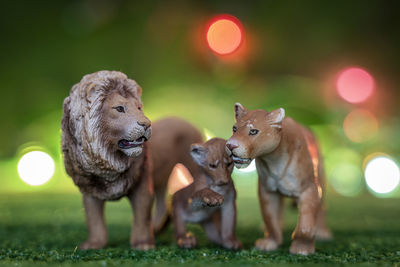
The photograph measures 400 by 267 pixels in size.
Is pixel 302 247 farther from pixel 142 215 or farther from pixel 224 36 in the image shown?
pixel 224 36

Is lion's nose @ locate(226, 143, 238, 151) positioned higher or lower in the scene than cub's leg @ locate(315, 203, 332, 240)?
higher

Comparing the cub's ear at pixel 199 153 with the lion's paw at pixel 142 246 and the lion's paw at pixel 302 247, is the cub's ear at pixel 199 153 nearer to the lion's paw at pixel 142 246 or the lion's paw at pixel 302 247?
the lion's paw at pixel 142 246

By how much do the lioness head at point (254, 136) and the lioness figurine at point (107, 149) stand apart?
53 centimetres

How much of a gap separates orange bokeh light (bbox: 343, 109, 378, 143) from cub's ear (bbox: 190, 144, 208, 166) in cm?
694

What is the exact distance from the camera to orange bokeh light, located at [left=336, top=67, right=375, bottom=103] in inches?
401

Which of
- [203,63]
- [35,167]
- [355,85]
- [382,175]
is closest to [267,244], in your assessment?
[382,175]

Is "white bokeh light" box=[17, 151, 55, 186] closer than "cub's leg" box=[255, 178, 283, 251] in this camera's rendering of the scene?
No

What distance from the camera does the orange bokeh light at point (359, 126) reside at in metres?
8.86

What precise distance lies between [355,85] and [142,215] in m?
8.90

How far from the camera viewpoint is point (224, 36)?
404 inches

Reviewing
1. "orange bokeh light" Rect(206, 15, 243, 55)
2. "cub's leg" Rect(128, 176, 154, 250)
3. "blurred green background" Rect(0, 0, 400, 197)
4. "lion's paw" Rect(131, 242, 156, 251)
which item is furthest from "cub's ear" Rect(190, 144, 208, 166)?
"orange bokeh light" Rect(206, 15, 243, 55)

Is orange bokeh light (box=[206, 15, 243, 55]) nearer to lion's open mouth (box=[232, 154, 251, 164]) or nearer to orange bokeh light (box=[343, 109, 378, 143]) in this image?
orange bokeh light (box=[343, 109, 378, 143])

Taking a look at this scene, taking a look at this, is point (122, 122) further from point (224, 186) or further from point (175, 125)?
point (175, 125)

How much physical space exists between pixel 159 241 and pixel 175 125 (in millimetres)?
917
